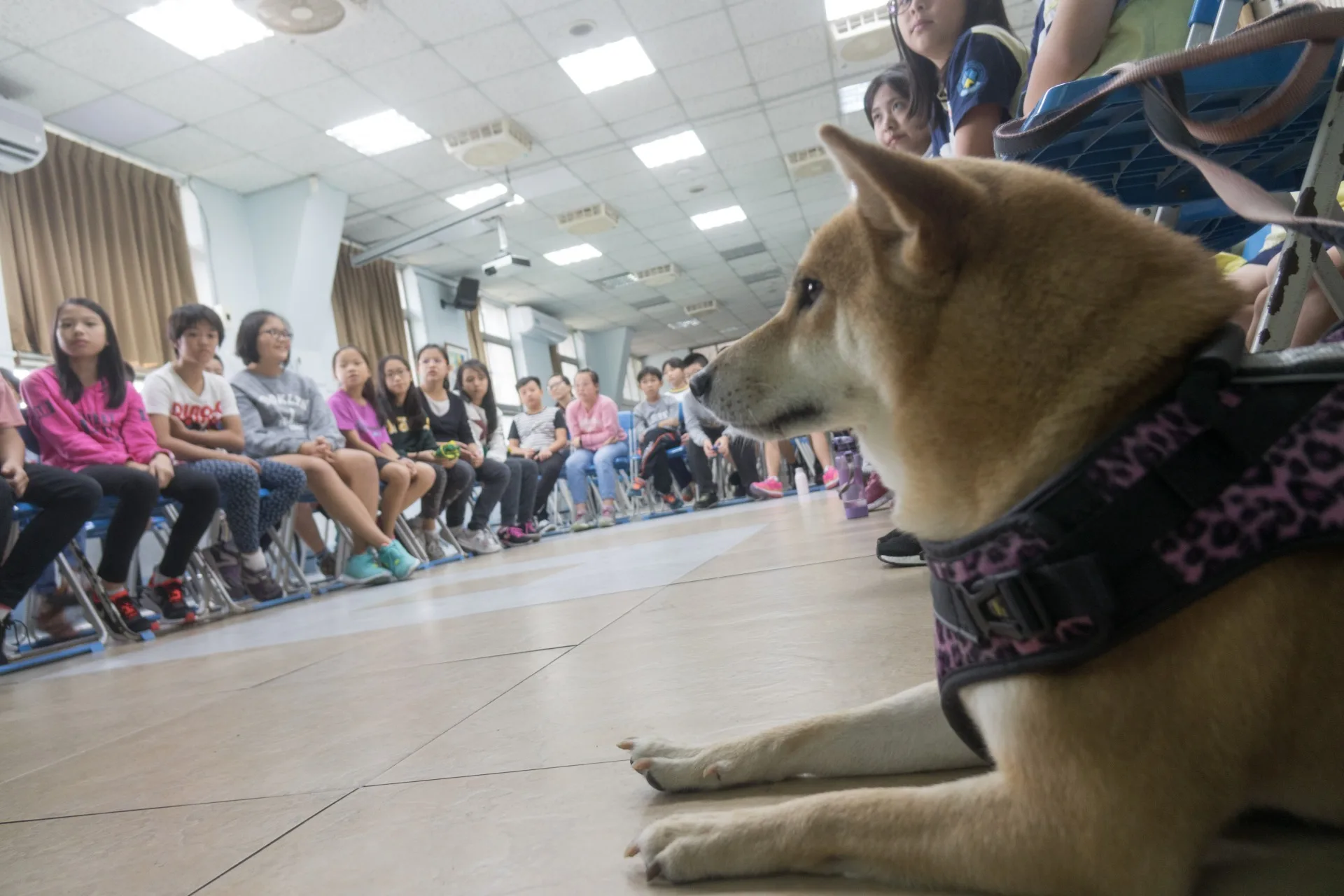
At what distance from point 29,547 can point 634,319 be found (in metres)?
15.1

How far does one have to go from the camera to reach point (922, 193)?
0.79 meters

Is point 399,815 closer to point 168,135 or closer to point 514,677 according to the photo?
point 514,677

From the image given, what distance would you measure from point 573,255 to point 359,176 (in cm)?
449

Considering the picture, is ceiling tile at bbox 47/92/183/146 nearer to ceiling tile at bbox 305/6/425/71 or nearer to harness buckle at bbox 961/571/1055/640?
ceiling tile at bbox 305/6/425/71

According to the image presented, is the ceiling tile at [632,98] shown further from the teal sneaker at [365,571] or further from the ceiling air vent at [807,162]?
the teal sneaker at [365,571]

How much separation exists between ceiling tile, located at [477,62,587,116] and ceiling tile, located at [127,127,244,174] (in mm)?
2529

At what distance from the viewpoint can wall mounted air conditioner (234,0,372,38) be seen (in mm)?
5469

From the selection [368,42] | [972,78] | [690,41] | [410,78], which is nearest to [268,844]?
[972,78]

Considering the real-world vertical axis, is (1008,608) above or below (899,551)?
above

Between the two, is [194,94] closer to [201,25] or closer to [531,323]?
[201,25]

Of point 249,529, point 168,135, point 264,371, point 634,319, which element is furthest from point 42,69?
point 634,319

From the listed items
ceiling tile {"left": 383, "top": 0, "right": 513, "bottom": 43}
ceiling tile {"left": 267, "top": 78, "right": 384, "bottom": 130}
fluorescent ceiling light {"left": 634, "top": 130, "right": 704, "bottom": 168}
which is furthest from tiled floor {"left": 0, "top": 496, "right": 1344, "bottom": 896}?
fluorescent ceiling light {"left": 634, "top": 130, "right": 704, "bottom": 168}

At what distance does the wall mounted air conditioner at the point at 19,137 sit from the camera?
19.1 feet

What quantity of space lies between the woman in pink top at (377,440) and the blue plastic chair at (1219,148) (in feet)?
16.3
